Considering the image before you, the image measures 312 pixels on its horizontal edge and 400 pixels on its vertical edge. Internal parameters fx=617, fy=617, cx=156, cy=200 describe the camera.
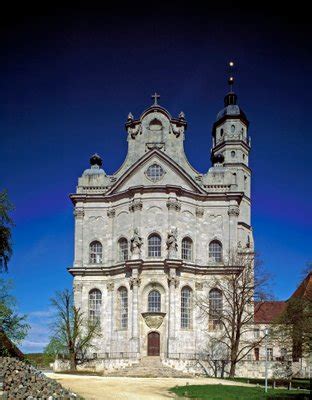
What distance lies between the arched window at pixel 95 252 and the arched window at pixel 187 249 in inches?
306

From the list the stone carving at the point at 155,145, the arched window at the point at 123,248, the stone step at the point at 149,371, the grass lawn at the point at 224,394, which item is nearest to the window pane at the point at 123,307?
the arched window at the point at 123,248

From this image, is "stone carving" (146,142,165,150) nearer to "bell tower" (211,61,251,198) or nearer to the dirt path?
"bell tower" (211,61,251,198)

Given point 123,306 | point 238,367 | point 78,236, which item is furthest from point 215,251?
point 78,236

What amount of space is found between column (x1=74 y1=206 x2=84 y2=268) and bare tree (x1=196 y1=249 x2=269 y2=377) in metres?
Result: 11.4

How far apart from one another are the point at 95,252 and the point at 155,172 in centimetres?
922

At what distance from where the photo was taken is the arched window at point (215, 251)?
55.8m

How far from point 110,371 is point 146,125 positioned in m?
22.6

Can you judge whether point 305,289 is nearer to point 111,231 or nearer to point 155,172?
point 155,172

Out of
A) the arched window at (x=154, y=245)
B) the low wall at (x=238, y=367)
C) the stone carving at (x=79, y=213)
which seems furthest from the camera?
the stone carving at (x=79, y=213)

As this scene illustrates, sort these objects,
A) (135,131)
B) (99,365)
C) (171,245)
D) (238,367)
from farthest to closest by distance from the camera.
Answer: (135,131)
(171,245)
(99,365)
(238,367)

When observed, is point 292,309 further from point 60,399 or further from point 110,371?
point 60,399

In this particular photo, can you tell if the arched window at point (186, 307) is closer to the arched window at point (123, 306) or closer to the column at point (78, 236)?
the arched window at point (123, 306)

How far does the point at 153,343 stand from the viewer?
5238cm

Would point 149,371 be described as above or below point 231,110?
below
